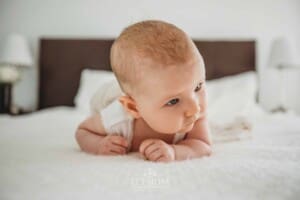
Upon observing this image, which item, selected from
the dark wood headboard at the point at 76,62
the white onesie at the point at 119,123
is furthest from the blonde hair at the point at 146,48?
the dark wood headboard at the point at 76,62

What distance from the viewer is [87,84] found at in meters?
1.25

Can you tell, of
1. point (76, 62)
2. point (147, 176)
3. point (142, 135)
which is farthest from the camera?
point (76, 62)

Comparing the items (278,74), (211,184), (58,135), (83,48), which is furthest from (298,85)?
(211,184)

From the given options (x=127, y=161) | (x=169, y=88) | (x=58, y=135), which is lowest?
(x=58, y=135)

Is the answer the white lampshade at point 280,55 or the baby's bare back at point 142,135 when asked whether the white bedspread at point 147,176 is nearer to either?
the baby's bare back at point 142,135

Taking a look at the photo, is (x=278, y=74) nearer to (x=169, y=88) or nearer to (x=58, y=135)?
(x=58, y=135)

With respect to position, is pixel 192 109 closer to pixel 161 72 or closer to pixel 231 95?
pixel 161 72

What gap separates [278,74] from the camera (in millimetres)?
1676

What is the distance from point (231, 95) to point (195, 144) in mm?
798

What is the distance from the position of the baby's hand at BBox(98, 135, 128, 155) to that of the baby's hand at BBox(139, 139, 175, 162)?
62 millimetres

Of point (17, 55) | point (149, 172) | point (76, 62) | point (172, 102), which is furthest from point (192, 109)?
point (17, 55)

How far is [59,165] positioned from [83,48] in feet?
2.72

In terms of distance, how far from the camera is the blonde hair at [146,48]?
45cm

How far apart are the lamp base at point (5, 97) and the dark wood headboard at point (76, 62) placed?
239mm
